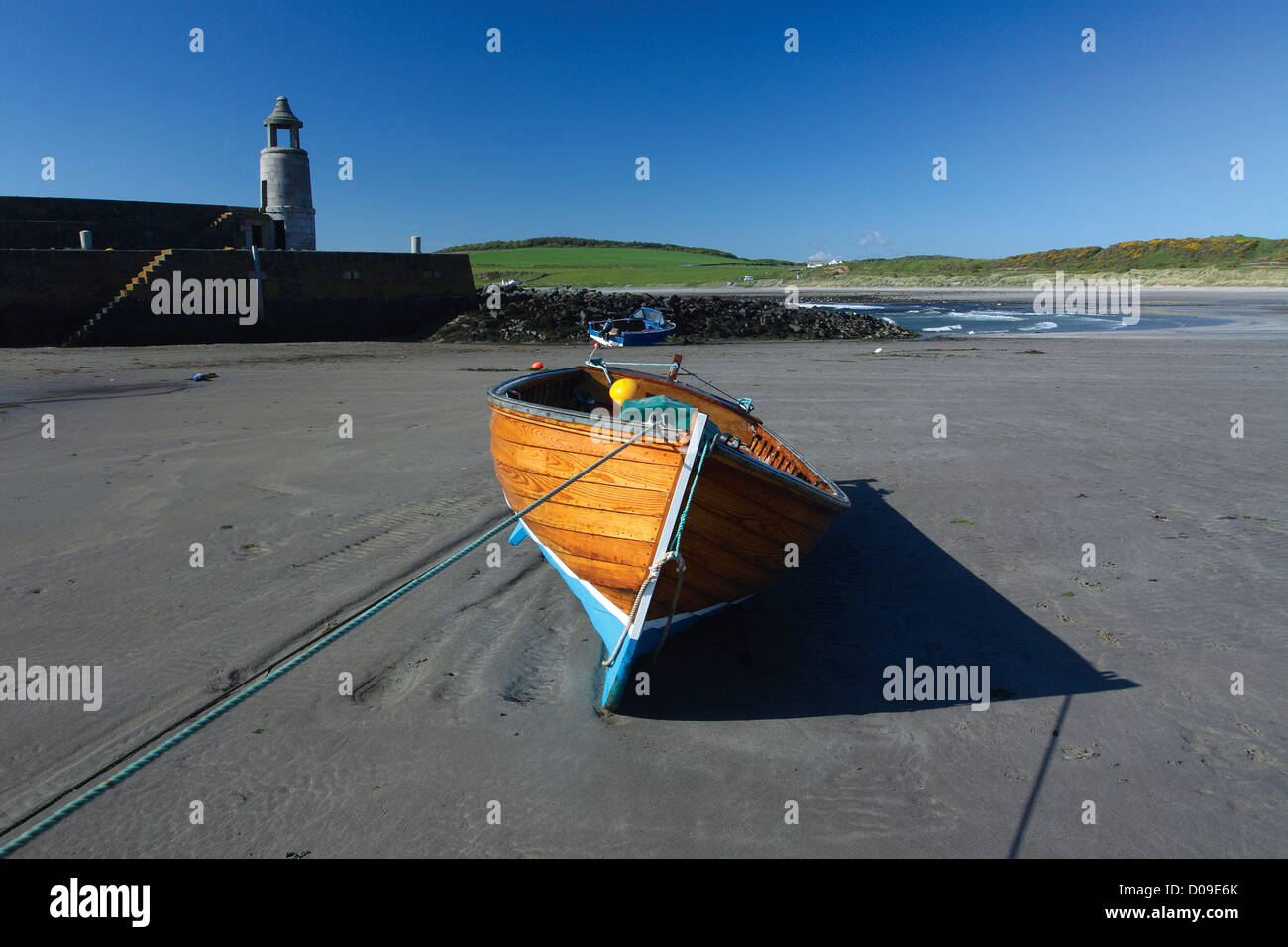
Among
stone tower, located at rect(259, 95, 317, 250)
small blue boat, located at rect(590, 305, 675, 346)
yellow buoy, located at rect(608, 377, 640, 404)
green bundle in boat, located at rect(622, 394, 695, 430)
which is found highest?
stone tower, located at rect(259, 95, 317, 250)

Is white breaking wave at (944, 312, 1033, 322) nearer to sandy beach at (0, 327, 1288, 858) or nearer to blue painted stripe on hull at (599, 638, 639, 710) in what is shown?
sandy beach at (0, 327, 1288, 858)

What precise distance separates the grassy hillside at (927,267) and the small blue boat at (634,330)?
40414mm

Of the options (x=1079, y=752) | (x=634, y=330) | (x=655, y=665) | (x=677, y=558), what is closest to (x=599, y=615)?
(x=655, y=665)

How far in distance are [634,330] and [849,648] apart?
22.3 meters

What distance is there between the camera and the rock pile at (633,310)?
26.3 metres

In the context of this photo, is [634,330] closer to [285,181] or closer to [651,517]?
[285,181]

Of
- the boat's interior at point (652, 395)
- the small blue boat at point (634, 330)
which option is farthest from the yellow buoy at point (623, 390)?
the small blue boat at point (634, 330)

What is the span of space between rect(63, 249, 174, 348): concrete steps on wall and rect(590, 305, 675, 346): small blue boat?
12.4m

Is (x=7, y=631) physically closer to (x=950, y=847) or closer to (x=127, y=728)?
(x=127, y=728)

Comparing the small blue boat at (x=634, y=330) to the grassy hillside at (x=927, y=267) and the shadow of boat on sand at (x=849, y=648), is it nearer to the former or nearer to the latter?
the shadow of boat on sand at (x=849, y=648)

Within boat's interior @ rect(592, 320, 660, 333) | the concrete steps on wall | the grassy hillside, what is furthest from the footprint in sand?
the grassy hillside

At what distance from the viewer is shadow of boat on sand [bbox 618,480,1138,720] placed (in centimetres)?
441

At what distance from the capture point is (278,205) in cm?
2792
